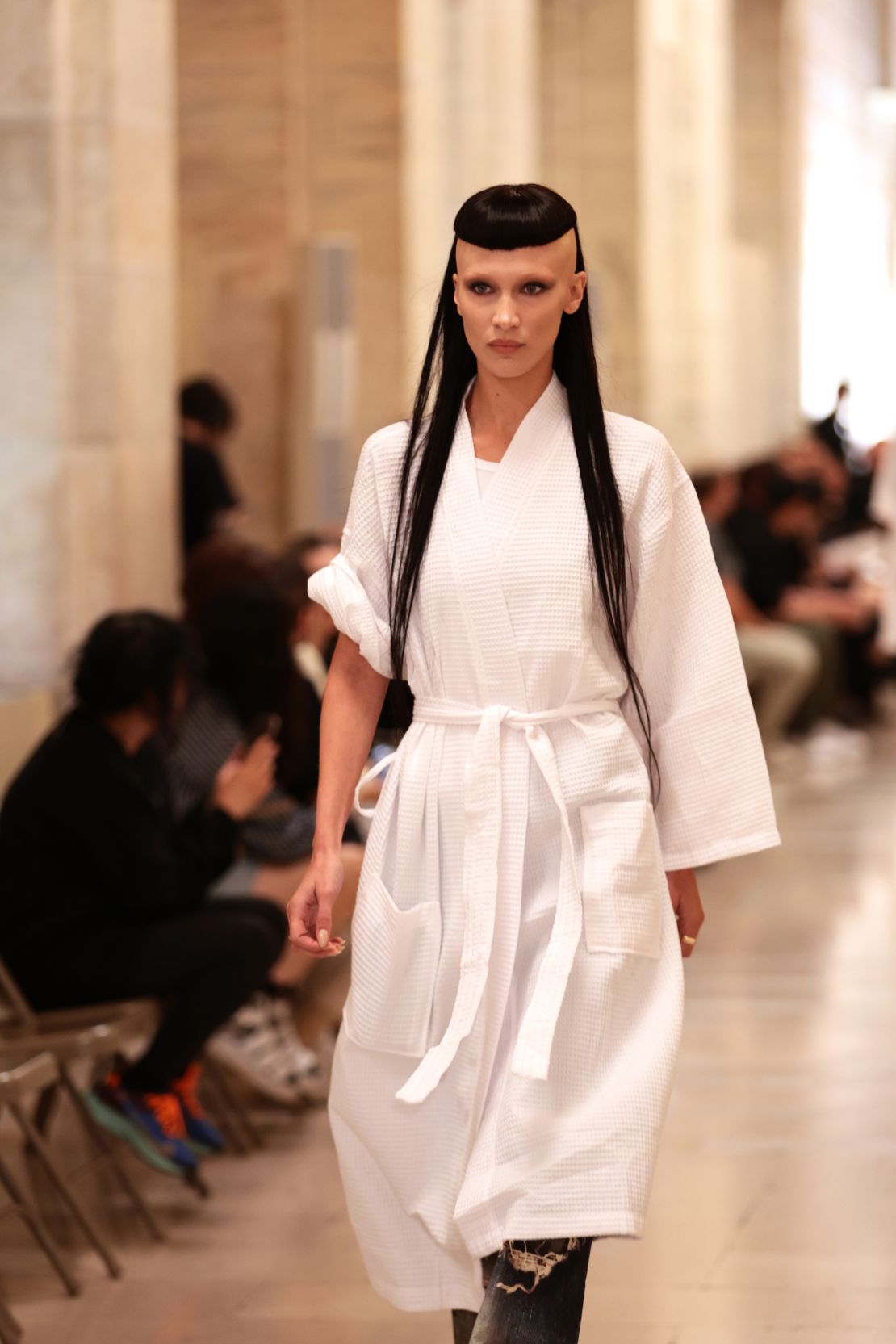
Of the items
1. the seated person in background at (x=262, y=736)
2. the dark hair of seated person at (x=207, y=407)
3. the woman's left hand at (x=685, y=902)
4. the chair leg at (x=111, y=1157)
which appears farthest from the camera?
the dark hair of seated person at (x=207, y=407)

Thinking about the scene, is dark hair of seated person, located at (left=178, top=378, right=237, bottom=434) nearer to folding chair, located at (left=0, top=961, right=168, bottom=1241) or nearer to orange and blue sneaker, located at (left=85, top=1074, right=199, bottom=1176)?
folding chair, located at (left=0, top=961, right=168, bottom=1241)

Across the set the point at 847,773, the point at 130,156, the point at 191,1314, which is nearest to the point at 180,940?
the point at 191,1314

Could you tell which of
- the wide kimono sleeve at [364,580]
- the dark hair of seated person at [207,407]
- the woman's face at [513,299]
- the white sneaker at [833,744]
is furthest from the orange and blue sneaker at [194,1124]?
the white sneaker at [833,744]

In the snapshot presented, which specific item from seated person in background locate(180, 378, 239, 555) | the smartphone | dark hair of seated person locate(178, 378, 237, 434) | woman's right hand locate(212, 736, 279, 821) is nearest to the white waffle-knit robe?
woman's right hand locate(212, 736, 279, 821)

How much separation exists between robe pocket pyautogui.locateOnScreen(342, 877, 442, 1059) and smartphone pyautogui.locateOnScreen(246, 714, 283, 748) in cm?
260

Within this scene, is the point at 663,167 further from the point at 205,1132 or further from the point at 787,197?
the point at 205,1132

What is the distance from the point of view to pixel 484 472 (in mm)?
3225

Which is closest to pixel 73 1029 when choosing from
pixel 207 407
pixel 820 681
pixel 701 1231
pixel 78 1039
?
pixel 78 1039

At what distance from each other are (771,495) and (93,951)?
8.64 metres

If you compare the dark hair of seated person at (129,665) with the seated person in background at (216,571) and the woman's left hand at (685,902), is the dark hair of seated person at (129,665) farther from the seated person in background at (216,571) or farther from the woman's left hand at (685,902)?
the woman's left hand at (685,902)

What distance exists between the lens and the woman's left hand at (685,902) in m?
3.42

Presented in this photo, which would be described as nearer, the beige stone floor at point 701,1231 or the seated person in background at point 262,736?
the beige stone floor at point 701,1231

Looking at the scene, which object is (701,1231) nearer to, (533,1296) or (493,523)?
(533,1296)

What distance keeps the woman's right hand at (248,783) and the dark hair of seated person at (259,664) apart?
0.53 m
